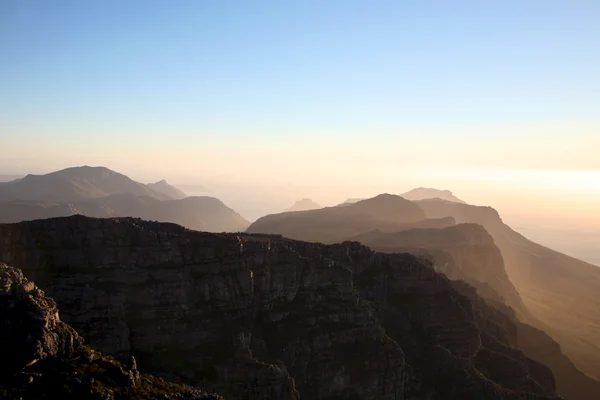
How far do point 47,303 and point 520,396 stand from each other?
310ft

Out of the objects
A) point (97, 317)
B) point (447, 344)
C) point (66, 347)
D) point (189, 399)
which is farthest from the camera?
point (447, 344)

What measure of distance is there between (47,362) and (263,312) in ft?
166

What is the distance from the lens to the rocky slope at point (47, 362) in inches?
1984

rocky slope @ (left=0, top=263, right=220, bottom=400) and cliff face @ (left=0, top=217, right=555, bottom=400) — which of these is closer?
rocky slope @ (left=0, top=263, right=220, bottom=400)

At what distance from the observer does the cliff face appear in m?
83.9

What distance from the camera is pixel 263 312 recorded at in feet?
330

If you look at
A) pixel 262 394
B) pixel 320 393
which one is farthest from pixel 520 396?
pixel 262 394

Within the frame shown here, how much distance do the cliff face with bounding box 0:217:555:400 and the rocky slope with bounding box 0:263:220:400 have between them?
71.1ft

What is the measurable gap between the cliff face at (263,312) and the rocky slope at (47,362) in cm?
2166

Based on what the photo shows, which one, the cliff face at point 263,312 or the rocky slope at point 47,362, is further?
the cliff face at point 263,312

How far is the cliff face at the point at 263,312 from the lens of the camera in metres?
83.9

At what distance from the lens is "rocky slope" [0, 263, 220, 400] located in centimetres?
5041

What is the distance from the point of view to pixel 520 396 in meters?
110

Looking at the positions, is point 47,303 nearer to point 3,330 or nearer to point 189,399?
point 3,330
